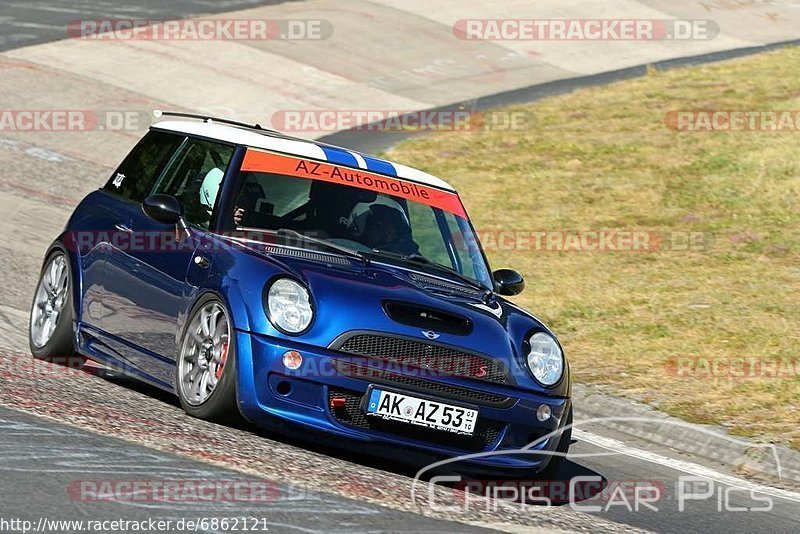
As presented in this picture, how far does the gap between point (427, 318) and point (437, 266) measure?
103 centimetres

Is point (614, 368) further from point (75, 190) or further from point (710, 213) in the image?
point (75, 190)

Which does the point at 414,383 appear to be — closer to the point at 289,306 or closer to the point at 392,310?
the point at 392,310

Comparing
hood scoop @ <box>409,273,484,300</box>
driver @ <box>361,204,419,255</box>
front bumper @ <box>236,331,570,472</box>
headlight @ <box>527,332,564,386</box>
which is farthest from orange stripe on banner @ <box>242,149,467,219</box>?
front bumper @ <box>236,331,570,472</box>

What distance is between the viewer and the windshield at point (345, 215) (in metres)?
7.56

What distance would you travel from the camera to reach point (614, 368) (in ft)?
33.7

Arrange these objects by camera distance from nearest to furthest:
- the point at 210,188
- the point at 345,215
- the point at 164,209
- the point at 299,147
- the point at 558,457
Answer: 1. the point at 558,457
2. the point at 164,209
3. the point at 345,215
4. the point at 210,188
5. the point at 299,147

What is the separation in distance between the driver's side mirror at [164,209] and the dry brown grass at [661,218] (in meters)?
3.57

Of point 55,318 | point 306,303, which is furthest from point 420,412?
point 55,318

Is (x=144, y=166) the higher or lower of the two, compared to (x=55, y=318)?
higher

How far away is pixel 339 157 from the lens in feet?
26.5

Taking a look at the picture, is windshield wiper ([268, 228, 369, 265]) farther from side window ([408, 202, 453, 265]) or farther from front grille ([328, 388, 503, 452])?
front grille ([328, 388, 503, 452])

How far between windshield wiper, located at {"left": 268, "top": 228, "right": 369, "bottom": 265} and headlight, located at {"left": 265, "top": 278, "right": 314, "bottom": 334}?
71 cm

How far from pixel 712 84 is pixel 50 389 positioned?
1664cm

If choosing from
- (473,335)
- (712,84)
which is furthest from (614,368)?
(712,84)
